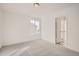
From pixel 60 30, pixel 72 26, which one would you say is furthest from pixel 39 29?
pixel 72 26

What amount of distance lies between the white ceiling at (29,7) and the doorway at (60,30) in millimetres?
178

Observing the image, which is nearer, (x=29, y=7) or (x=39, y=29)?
(x=29, y=7)

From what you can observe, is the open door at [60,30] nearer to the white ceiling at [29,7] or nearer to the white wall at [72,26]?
the white wall at [72,26]

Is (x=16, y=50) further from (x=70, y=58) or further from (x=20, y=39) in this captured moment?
(x=70, y=58)

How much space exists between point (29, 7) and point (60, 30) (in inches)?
25.3

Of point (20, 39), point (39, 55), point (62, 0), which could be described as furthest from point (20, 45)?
point (62, 0)

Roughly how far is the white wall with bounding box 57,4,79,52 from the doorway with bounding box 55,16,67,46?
0.06 m

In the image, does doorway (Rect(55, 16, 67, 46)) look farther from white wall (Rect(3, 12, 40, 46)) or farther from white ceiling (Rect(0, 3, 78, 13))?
white wall (Rect(3, 12, 40, 46))

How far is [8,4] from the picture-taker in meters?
1.46

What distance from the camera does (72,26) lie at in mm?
1543

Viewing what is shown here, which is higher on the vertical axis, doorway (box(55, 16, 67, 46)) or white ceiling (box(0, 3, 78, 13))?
white ceiling (box(0, 3, 78, 13))

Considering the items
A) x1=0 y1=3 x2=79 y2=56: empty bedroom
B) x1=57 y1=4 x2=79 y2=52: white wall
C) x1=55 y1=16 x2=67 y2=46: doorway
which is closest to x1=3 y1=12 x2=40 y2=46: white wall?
x1=0 y1=3 x2=79 y2=56: empty bedroom

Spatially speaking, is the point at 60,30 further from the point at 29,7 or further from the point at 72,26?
the point at 29,7

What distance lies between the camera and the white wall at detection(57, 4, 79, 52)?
59.3 inches
